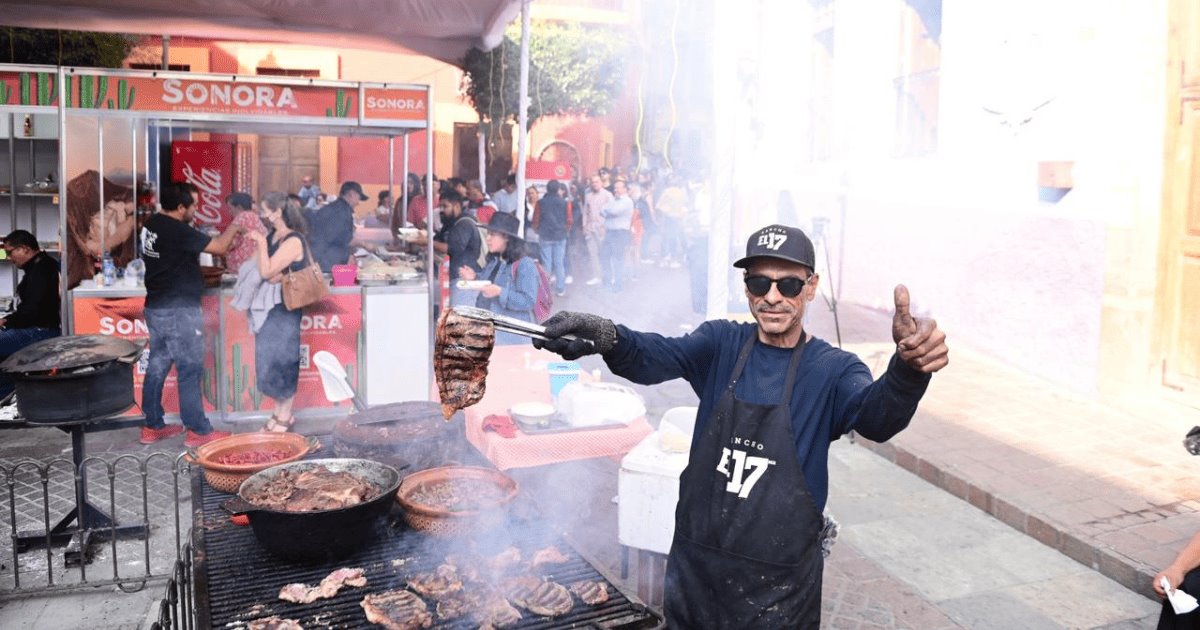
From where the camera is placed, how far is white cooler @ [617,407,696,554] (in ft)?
14.1

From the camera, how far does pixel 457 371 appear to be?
299cm

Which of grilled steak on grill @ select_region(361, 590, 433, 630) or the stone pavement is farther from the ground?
grilled steak on grill @ select_region(361, 590, 433, 630)

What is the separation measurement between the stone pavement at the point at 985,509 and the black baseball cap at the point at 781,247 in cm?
259

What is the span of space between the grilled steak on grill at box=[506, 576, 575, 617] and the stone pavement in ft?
6.20

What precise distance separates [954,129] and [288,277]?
711 cm

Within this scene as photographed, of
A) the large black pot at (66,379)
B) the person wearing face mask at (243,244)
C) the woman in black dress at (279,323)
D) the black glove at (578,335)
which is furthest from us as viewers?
the person wearing face mask at (243,244)

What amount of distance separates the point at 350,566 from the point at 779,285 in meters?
2.00

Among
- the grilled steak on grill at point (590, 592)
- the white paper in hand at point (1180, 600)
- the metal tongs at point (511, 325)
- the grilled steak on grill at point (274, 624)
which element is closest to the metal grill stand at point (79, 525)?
the grilled steak on grill at point (274, 624)

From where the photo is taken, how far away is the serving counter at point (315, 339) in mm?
7930

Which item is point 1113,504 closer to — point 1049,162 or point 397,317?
point 1049,162

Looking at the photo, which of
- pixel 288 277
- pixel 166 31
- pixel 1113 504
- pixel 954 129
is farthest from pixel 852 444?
pixel 166 31

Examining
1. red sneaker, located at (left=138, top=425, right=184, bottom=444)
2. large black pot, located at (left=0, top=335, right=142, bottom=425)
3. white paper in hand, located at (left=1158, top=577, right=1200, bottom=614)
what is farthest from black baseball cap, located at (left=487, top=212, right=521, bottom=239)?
white paper in hand, located at (left=1158, top=577, right=1200, bottom=614)

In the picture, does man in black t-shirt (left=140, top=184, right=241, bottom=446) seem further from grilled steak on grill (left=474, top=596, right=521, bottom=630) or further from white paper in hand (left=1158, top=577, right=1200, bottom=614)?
white paper in hand (left=1158, top=577, right=1200, bottom=614)

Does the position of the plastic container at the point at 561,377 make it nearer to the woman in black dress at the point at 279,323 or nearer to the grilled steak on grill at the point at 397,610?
the grilled steak on grill at the point at 397,610
